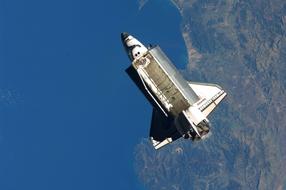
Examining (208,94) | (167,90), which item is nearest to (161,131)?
(167,90)

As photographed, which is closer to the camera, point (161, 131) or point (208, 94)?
point (208, 94)

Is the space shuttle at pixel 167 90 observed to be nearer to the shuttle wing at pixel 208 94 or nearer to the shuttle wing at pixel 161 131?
the shuttle wing at pixel 208 94

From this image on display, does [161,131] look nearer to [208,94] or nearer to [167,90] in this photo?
[167,90]

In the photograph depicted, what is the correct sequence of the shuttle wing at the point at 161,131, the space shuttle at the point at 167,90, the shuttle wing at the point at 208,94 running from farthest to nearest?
1. the shuttle wing at the point at 161,131
2. the shuttle wing at the point at 208,94
3. the space shuttle at the point at 167,90

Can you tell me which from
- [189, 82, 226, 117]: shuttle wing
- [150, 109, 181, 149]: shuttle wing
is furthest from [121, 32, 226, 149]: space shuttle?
[150, 109, 181, 149]: shuttle wing

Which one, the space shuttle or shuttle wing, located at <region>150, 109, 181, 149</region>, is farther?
shuttle wing, located at <region>150, 109, 181, 149</region>

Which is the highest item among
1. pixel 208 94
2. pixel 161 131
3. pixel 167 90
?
pixel 167 90

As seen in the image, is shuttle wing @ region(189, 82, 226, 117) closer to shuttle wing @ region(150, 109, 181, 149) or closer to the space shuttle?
the space shuttle

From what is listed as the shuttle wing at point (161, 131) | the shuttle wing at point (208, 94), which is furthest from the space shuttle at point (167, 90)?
the shuttle wing at point (161, 131)
